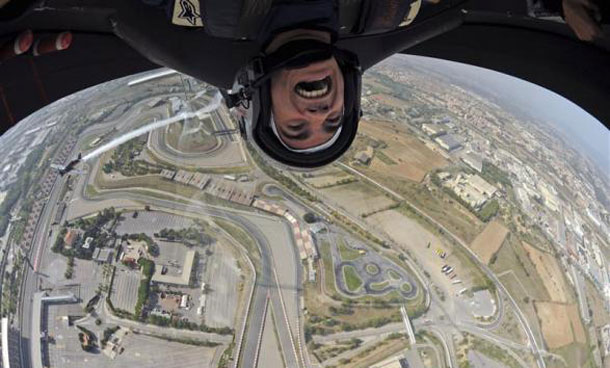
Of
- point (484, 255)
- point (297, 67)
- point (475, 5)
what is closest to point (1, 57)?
point (297, 67)

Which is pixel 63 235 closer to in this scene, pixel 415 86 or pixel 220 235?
pixel 220 235

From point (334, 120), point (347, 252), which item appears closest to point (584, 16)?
point (334, 120)

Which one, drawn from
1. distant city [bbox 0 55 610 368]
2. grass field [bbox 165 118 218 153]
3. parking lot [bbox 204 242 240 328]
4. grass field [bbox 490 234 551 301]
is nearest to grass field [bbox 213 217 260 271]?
distant city [bbox 0 55 610 368]

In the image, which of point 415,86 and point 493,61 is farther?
point 415,86

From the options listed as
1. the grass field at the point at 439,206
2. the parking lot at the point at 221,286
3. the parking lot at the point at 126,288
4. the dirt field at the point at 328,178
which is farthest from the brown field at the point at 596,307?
the parking lot at the point at 126,288

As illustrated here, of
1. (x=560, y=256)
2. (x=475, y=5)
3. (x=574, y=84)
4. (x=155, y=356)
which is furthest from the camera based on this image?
(x=560, y=256)

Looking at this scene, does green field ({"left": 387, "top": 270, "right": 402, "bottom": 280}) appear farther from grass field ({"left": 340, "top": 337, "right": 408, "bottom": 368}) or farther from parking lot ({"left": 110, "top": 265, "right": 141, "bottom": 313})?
parking lot ({"left": 110, "top": 265, "right": 141, "bottom": 313})

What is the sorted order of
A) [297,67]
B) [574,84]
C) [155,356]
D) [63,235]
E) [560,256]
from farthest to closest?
[560,256] → [155,356] → [63,235] → [574,84] → [297,67]

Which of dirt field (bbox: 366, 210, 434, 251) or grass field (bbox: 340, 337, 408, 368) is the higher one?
dirt field (bbox: 366, 210, 434, 251)
